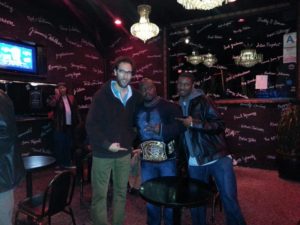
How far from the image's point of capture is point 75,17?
6.51 m

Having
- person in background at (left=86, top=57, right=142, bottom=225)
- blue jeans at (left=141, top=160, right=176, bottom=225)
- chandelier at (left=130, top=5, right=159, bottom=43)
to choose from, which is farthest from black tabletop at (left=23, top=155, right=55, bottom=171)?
chandelier at (left=130, top=5, right=159, bottom=43)

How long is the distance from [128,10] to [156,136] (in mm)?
4287

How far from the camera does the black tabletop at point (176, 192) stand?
1731 mm

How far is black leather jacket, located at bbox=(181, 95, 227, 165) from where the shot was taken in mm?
2409

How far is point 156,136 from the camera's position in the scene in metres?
2.46

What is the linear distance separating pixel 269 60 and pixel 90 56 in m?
4.09

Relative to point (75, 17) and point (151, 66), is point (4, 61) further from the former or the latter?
point (151, 66)

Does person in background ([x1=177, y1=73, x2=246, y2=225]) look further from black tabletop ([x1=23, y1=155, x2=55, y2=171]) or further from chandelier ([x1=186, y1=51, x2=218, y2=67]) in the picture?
chandelier ([x1=186, y1=51, x2=218, y2=67])

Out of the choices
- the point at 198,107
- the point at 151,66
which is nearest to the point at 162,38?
the point at 151,66

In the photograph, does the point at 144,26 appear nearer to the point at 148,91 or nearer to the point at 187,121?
the point at 148,91

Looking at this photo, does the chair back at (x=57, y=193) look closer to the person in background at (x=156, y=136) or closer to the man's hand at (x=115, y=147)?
the man's hand at (x=115, y=147)

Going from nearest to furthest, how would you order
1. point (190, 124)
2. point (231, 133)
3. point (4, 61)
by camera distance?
point (190, 124)
point (4, 61)
point (231, 133)

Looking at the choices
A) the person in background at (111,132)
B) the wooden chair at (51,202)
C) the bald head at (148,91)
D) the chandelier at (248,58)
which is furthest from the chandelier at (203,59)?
the wooden chair at (51,202)

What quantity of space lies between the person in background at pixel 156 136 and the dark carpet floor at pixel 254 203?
0.86 meters
